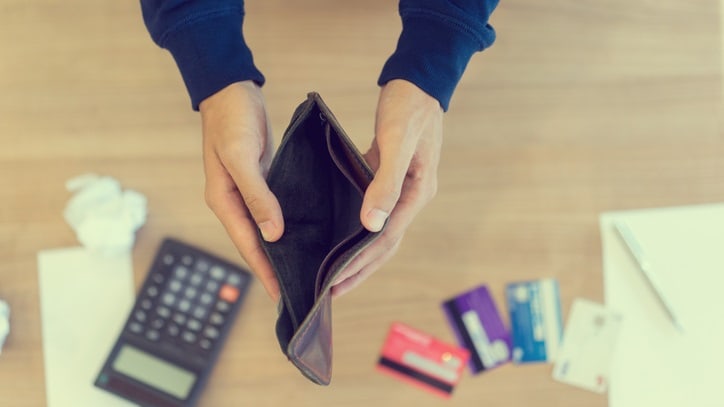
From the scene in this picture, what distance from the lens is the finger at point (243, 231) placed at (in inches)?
20.8

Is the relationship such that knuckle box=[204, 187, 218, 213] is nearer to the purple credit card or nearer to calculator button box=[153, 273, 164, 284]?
calculator button box=[153, 273, 164, 284]

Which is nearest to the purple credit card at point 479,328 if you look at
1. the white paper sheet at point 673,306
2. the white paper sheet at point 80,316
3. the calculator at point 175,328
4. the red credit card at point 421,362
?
the red credit card at point 421,362

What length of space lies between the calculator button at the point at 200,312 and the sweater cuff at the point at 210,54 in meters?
0.22

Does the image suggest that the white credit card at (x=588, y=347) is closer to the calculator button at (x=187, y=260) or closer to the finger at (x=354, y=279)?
the finger at (x=354, y=279)

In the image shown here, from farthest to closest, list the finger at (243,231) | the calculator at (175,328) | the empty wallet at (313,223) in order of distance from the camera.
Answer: the calculator at (175,328) < the finger at (243,231) < the empty wallet at (313,223)

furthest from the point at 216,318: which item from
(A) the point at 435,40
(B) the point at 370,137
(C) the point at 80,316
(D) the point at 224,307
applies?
(A) the point at 435,40

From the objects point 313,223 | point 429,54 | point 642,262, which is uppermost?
point 429,54

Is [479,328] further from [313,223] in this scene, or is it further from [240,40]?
[240,40]

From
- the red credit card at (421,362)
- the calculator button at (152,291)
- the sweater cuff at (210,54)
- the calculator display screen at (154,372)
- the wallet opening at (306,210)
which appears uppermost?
the sweater cuff at (210,54)

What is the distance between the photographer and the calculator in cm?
64

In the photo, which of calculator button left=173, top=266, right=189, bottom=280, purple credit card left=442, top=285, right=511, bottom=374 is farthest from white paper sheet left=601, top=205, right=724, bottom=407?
calculator button left=173, top=266, right=189, bottom=280

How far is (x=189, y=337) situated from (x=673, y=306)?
0.52 metres

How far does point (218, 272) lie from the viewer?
66 centimetres

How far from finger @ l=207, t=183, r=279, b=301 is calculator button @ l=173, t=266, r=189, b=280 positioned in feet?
0.46
